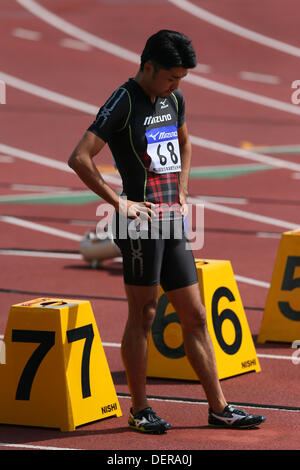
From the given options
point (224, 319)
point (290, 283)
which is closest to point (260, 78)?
point (290, 283)

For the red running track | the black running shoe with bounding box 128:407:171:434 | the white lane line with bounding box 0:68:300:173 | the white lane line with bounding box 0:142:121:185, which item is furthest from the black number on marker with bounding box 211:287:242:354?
the white lane line with bounding box 0:142:121:185

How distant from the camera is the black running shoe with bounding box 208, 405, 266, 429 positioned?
232 inches

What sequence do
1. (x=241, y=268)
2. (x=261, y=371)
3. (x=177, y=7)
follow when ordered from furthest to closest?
1. (x=177, y=7)
2. (x=241, y=268)
3. (x=261, y=371)

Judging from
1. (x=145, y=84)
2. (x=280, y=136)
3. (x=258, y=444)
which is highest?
(x=280, y=136)

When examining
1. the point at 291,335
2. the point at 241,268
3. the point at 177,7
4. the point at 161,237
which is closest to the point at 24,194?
the point at 241,268

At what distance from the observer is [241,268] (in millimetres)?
10992

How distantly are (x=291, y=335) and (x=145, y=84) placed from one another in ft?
10.0

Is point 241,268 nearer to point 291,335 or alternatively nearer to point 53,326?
point 291,335

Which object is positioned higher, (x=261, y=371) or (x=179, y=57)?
(x=179, y=57)

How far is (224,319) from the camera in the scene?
288 inches

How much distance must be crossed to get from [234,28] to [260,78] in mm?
2925

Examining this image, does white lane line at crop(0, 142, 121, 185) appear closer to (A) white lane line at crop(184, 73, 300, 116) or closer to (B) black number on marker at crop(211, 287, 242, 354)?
(A) white lane line at crop(184, 73, 300, 116)

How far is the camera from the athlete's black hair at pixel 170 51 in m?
5.55

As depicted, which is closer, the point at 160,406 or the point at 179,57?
the point at 179,57
